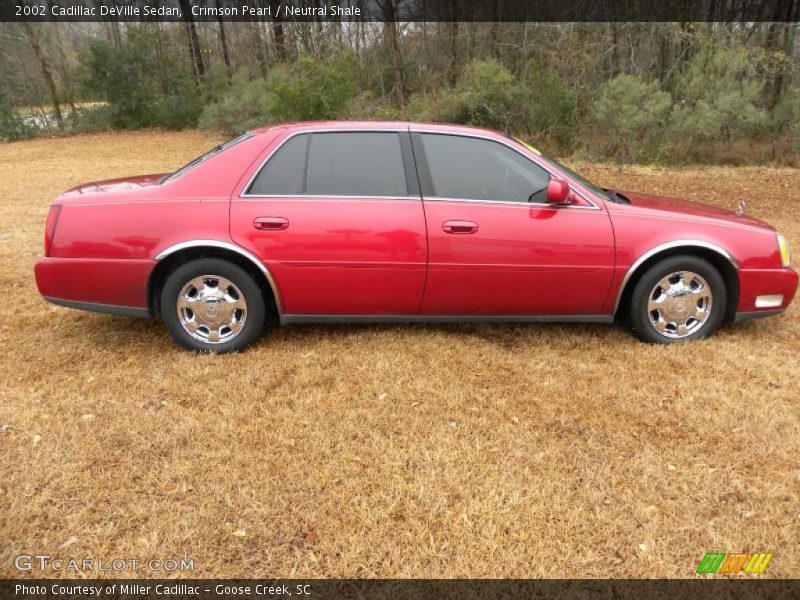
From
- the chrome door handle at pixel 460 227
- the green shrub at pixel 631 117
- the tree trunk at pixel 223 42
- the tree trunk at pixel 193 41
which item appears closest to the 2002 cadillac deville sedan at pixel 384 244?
the chrome door handle at pixel 460 227

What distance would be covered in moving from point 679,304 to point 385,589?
294 cm

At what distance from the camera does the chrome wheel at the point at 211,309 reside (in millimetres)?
3861

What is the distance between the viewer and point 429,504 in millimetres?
2586

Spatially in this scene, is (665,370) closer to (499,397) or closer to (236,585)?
(499,397)

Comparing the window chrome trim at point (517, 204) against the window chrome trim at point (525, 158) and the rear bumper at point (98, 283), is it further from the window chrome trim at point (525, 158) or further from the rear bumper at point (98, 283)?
the rear bumper at point (98, 283)

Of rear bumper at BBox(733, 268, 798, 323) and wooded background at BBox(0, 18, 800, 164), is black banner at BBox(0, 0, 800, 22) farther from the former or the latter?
rear bumper at BBox(733, 268, 798, 323)

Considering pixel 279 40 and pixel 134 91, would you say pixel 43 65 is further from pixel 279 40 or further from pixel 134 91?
pixel 279 40

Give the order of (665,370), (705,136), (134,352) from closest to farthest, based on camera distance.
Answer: (665,370), (134,352), (705,136)

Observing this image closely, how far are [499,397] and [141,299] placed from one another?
7.85 ft

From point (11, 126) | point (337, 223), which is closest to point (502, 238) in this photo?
point (337, 223)

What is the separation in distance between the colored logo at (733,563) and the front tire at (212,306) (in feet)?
9.28

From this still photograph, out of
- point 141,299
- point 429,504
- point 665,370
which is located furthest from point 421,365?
point 141,299

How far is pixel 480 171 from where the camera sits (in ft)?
13.1

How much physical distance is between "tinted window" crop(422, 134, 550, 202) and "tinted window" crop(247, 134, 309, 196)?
86 centimetres
